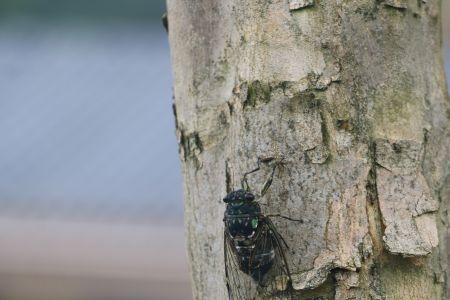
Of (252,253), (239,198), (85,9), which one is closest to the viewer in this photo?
(239,198)

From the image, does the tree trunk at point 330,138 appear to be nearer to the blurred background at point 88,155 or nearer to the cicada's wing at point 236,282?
the cicada's wing at point 236,282

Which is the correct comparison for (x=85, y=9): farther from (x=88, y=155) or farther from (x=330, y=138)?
(x=330, y=138)

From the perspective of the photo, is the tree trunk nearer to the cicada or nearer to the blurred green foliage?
the cicada

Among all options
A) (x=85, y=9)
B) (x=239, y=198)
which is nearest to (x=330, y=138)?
(x=239, y=198)

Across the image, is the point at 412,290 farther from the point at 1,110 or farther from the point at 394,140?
the point at 1,110

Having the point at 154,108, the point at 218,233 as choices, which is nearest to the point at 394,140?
the point at 218,233

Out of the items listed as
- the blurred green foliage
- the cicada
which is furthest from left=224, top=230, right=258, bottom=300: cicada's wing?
the blurred green foliage

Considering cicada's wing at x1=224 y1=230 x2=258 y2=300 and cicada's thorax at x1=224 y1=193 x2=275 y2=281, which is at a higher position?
cicada's thorax at x1=224 y1=193 x2=275 y2=281
